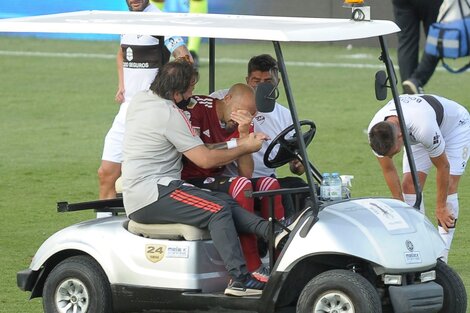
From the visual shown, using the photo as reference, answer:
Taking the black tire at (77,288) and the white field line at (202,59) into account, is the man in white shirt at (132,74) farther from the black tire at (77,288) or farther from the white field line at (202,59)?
the white field line at (202,59)

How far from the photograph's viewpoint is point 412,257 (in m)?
6.91

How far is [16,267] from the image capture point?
9.01 m

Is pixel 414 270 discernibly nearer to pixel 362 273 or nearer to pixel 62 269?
pixel 362 273

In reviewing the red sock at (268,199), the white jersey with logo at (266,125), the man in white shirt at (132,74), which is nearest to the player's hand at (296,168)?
the white jersey with logo at (266,125)

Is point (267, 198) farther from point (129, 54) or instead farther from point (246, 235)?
point (129, 54)

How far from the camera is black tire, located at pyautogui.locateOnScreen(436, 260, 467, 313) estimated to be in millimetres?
7227

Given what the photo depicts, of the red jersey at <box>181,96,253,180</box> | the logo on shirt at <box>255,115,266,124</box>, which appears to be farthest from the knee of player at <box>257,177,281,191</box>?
the logo on shirt at <box>255,115,266,124</box>

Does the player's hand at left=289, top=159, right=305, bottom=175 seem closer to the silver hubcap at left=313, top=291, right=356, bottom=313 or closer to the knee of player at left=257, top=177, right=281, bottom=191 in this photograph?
the knee of player at left=257, top=177, right=281, bottom=191

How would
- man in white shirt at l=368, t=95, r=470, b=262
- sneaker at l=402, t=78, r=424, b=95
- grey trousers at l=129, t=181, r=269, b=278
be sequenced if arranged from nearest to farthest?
grey trousers at l=129, t=181, r=269, b=278
man in white shirt at l=368, t=95, r=470, b=262
sneaker at l=402, t=78, r=424, b=95

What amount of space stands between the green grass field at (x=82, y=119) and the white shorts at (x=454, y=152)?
1.99 ft

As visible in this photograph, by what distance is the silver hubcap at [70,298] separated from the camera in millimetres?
7391

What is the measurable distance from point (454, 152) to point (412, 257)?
2385 mm

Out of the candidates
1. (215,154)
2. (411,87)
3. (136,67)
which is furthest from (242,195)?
(411,87)

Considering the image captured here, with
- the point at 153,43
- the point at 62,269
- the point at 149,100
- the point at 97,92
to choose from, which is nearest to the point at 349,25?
the point at 149,100
